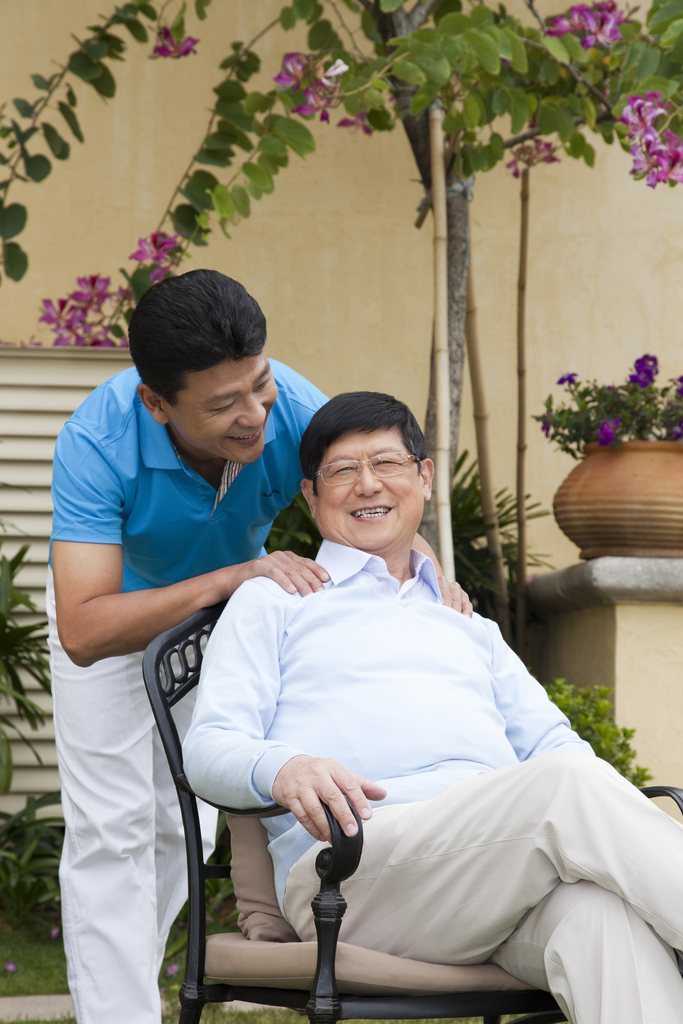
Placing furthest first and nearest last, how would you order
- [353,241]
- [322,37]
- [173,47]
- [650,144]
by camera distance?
[353,241]
[173,47]
[322,37]
[650,144]

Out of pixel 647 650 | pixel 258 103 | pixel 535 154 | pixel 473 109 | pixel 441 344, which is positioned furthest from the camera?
pixel 535 154

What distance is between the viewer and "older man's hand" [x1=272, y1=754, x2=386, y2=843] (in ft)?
4.60

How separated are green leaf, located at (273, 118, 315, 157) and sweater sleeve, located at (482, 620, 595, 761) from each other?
168 centimetres

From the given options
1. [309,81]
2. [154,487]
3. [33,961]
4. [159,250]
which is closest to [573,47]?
[309,81]

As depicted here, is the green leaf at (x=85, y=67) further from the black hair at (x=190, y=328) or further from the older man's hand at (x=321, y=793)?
the older man's hand at (x=321, y=793)

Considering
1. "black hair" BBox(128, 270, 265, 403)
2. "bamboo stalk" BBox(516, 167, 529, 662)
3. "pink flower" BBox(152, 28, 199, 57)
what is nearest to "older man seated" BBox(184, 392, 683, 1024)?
"black hair" BBox(128, 270, 265, 403)

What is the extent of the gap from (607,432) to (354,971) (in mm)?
2575

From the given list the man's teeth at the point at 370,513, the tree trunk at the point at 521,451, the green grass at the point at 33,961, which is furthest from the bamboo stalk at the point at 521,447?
the man's teeth at the point at 370,513

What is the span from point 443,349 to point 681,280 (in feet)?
7.26

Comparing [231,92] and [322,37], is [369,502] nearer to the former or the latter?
[231,92]

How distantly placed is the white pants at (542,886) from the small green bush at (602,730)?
1787mm

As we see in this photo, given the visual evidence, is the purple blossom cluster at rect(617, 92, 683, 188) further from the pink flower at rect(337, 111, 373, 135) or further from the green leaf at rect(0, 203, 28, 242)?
the green leaf at rect(0, 203, 28, 242)

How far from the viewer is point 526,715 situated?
195 cm

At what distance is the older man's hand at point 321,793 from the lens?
1.40 m
